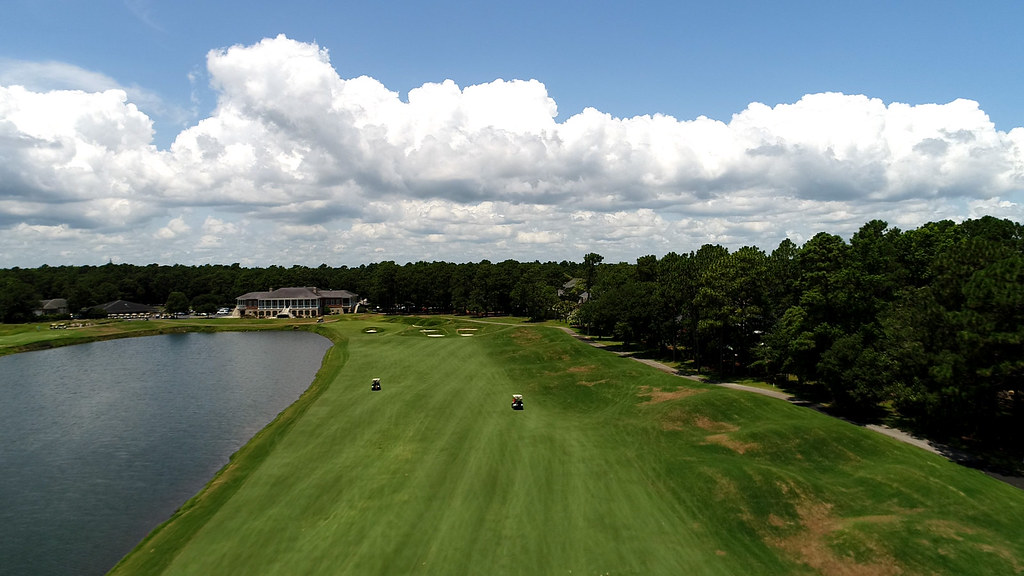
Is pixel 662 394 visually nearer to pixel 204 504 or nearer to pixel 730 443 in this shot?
pixel 730 443

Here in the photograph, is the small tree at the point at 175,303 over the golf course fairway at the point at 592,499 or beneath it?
over

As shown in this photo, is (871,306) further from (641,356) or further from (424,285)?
(424,285)

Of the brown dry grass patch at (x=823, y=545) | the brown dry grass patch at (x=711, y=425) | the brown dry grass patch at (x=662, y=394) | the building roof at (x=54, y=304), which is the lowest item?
the brown dry grass patch at (x=823, y=545)

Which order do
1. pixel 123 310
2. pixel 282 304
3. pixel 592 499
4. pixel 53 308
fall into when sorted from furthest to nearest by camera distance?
pixel 123 310 < pixel 282 304 < pixel 53 308 < pixel 592 499

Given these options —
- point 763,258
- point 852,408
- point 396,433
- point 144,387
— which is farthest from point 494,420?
point 144,387

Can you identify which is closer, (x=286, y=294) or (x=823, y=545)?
(x=823, y=545)

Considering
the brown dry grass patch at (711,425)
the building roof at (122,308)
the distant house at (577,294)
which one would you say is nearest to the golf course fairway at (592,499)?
the brown dry grass patch at (711,425)

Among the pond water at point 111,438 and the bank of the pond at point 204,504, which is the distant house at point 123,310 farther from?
the bank of the pond at point 204,504

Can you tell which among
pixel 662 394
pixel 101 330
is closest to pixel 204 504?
pixel 662 394
